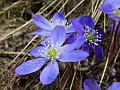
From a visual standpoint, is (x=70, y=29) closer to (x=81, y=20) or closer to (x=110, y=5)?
(x=81, y=20)

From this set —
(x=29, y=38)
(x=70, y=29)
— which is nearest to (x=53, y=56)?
(x=70, y=29)

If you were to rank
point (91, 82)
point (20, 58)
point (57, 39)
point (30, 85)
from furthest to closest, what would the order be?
point (20, 58) → point (30, 85) → point (57, 39) → point (91, 82)

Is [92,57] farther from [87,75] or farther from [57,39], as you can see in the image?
[57,39]

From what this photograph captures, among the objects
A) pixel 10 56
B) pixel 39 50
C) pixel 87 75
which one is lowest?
pixel 87 75

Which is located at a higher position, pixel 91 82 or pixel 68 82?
pixel 91 82

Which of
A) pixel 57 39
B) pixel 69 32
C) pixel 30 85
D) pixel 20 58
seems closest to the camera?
pixel 57 39

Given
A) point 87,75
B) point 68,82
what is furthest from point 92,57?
point 68,82

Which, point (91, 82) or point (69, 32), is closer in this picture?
point (91, 82)

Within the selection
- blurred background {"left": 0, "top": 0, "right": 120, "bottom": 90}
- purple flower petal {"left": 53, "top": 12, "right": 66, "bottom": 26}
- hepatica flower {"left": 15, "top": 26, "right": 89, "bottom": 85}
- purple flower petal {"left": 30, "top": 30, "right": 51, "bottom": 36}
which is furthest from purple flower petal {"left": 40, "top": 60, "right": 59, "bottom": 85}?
purple flower petal {"left": 53, "top": 12, "right": 66, "bottom": 26}
